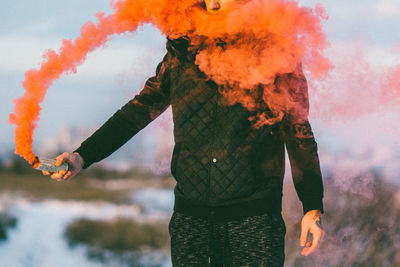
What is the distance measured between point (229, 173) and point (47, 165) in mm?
625

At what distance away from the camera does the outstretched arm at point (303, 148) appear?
1674mm

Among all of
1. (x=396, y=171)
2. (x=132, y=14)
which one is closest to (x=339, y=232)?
(x=396, y=171)

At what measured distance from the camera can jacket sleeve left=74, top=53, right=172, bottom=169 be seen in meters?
1.87

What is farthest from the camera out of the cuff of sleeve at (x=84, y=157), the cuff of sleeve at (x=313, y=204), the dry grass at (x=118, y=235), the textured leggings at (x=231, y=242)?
the dry grass at (x=118, y=235)

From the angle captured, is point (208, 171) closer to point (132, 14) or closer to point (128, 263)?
point (132, 14)

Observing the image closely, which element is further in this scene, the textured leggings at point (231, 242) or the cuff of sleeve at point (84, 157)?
the cuff of sleeve at point (84, 157)

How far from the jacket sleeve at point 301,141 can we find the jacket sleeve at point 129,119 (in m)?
0.47

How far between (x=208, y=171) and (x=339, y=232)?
8.25 feet

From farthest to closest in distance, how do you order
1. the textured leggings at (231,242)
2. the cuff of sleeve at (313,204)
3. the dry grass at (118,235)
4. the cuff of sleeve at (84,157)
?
the dry grass at (118,235) < the cuff of sleeve at (84,157) < the cuff of sleeve at (313,204) < the textured leggings at (231,242)

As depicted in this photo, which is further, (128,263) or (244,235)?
(128,263)

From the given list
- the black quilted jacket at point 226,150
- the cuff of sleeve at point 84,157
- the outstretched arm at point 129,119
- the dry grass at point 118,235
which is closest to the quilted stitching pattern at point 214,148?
the black quilted jacket at point 226,150

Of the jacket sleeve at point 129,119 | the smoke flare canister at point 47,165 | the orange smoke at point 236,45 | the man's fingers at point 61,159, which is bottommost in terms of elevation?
the smoke flare canister at point 47,165

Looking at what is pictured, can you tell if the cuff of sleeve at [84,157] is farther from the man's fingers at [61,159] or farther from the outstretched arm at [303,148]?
the outstretched arm at [303,148]

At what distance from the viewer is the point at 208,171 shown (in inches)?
65.2
